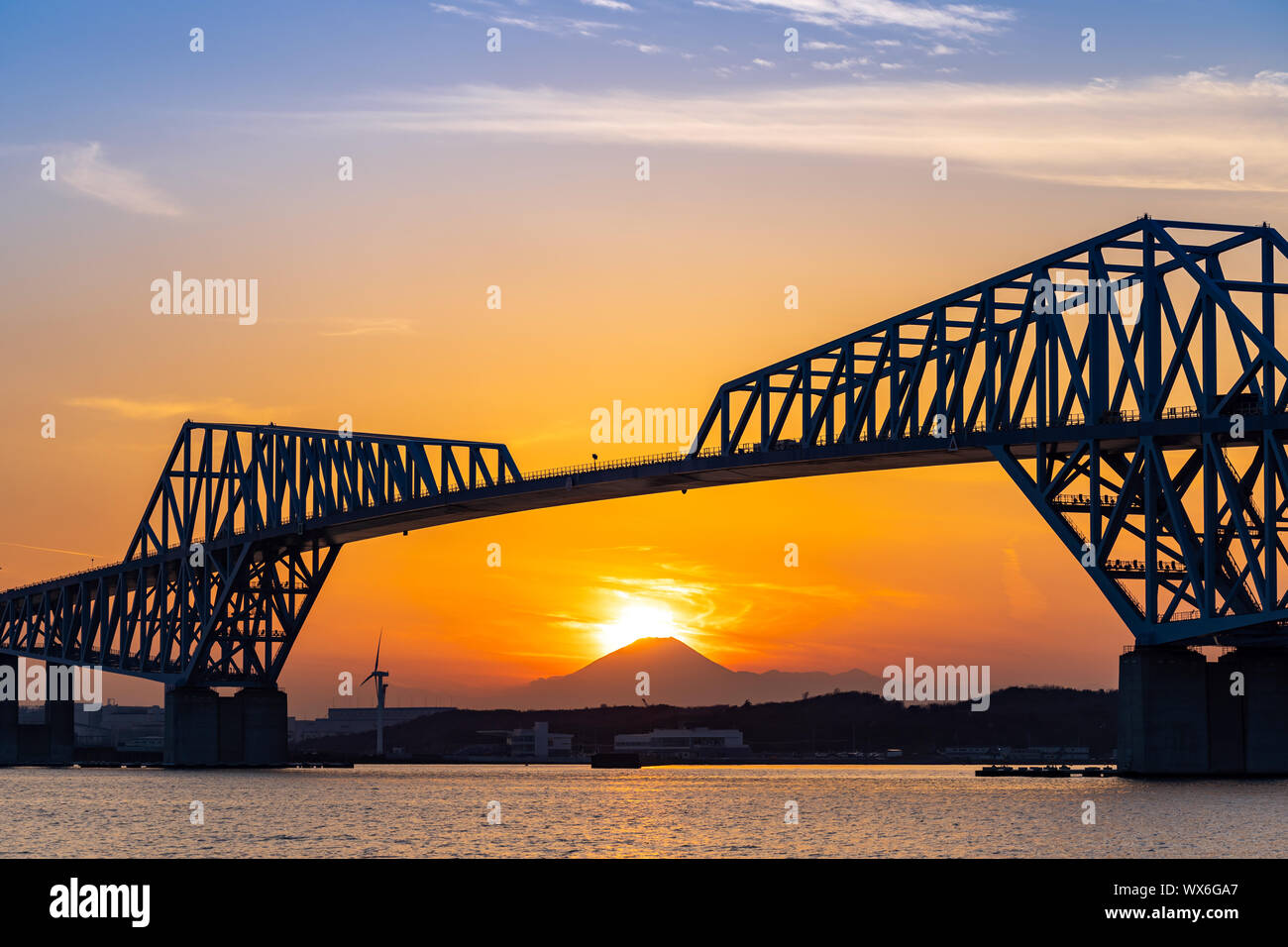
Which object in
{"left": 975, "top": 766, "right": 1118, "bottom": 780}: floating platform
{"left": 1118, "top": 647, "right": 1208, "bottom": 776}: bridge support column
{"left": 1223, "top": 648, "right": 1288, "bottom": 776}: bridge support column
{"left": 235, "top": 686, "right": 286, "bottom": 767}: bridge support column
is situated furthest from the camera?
{"left": 235, "top": 686, "right": 286, "bottom": 767}: bridge support column

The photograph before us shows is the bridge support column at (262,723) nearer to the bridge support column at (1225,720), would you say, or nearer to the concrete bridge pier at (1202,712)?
the concrete bridge pier at (1202,712)

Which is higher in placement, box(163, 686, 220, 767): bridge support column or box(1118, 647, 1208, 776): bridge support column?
box(1118, 647, 1208, 776): bridge support column

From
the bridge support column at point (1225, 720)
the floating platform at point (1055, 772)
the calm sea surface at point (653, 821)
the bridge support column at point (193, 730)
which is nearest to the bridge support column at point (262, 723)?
the bridge support column at point (193, 730)

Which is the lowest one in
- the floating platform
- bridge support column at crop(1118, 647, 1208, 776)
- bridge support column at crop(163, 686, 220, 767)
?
the floating platform

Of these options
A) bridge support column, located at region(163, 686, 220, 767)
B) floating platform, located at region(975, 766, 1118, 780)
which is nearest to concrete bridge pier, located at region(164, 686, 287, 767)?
bridge support column, located at region(163, 686, 220, 767)

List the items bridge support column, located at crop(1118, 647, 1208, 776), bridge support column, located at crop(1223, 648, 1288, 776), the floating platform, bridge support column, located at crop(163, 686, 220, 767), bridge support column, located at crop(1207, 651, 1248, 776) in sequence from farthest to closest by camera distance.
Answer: bridge support column, located at crop(163, 686, 220, 767)
the floating platform
bridge support column, located at crop(1223, 648, 1288, 776)
bridge support column, located at crop(1207, 651, 1248, 776)
bridge support column, located at crop(1118, 647, 1208, 776)

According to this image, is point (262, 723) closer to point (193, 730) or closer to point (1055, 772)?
point (193, 730)

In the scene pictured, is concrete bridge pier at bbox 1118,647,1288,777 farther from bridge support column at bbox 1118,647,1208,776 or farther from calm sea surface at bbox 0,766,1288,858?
calm sea surface at bbox 0,766,1288,858
